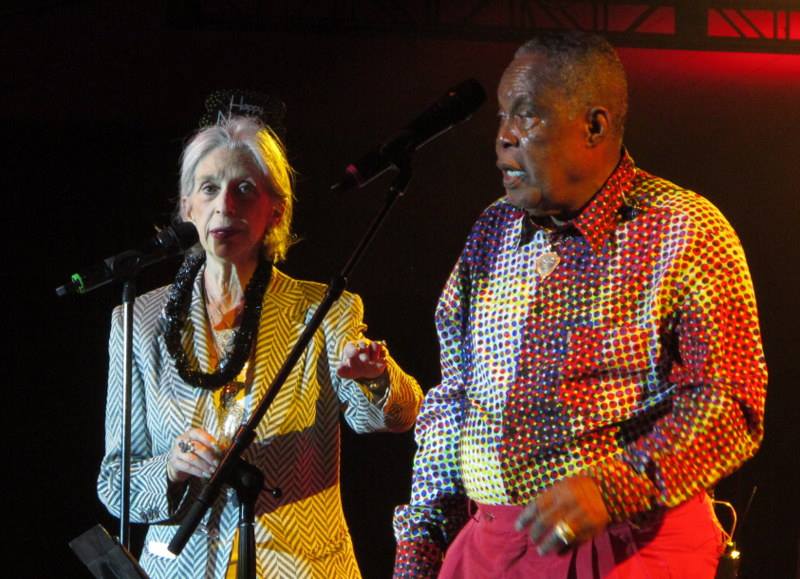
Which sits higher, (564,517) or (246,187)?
(246,187)

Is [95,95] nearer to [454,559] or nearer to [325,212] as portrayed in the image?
[325,212]

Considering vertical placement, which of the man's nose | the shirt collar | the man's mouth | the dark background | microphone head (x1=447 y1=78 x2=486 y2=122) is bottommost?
the dark background

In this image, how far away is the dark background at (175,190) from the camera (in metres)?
5.06

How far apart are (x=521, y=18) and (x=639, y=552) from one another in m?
3.41

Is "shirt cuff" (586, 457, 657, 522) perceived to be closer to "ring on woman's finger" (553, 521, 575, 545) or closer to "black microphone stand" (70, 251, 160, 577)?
"ring on woman's finger" (553, 521, 575, 545)

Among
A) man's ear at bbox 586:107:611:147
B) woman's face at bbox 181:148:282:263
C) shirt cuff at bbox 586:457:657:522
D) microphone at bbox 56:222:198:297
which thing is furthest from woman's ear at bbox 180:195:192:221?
shirt cuff at bbox 586:457:657:522

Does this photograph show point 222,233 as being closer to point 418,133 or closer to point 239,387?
point 239,387

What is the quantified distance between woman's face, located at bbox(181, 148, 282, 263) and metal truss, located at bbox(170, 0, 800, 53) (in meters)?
1.81

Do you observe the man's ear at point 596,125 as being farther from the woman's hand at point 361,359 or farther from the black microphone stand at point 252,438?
the woman's hand at point 361,359

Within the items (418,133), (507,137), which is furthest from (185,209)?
(507,137)

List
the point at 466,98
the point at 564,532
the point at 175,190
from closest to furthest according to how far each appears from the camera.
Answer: the point at 564,532
the point at 466,98
the point at 175,190

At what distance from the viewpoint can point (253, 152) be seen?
3049 millimetres

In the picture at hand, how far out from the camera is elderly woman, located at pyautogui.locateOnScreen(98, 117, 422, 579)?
272 cm

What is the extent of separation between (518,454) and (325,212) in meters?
3.36
